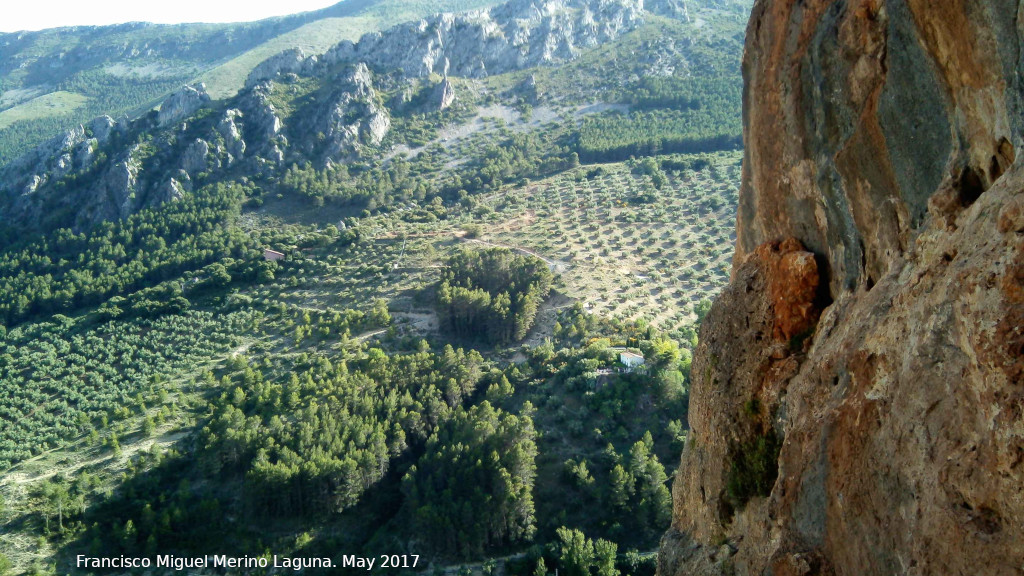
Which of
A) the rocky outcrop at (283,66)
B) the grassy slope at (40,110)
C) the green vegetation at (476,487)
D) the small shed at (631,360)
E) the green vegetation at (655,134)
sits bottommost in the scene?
the green vegetation at (476,487)

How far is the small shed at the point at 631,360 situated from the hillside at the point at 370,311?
0.48 feet

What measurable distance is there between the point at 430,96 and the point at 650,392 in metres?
Result: 110

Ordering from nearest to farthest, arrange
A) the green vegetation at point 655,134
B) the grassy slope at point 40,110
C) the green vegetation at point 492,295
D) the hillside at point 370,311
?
the hillside at point 370,311 < the green vegetation at point 492,295 < the green vegetation at point 655,134 < the grassy slope at point 40,110

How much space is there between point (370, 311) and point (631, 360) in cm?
2891

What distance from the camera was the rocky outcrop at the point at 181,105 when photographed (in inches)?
5059

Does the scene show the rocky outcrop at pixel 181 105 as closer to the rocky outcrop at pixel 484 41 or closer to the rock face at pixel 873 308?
the rocky outcrop at pixel 484 41

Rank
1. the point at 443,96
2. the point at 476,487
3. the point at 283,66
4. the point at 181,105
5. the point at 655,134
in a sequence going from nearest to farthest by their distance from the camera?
the point at 476,487 → the point at 655,134 → the point at 181,105 → the point at 443,96 → the point at 283,66

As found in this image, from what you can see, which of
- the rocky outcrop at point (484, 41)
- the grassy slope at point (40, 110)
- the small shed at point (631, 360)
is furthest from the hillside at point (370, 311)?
the grassy slope at point (40, 110)

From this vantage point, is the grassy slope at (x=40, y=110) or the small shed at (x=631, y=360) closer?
the small shed at (x=631, y=360)

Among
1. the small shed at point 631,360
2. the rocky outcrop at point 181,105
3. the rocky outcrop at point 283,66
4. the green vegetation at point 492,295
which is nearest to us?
the small shed at point 631,360

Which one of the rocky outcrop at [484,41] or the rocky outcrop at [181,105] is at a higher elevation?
the rocky outcrop at [484,41]

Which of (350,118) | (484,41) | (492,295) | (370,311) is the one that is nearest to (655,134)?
(350,118)

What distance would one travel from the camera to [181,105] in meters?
130

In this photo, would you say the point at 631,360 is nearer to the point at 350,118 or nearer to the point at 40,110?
the point at 350,118
